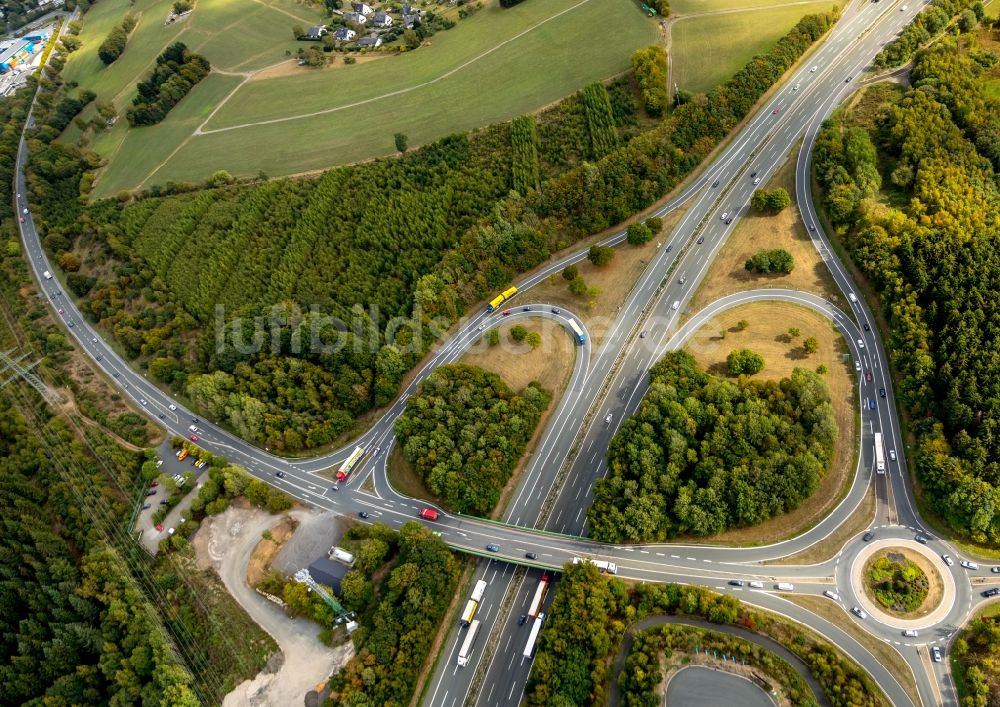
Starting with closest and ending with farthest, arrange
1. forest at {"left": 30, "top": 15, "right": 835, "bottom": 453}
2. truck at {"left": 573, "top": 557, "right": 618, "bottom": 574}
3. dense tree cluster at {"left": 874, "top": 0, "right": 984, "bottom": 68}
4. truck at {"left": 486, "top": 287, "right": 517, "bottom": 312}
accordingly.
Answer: truck at {"left": 573, "top": 557, "right": 618, "bottom": 574} → forest at {"left": 30, "top": 15, "right": 835, "bottom": 453} → truck at {"left": 486, "top": 287, "right": 517, "bottom": 312} → dense tree cluster at {"left": 874, "top": 0, "right": 984, "bottom": 68}

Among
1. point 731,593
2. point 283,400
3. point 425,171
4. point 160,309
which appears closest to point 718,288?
point 731,593

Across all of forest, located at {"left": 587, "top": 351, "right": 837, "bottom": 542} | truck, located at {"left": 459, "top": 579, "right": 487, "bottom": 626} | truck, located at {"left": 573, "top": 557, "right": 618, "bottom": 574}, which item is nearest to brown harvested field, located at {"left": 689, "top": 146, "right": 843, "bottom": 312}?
forest, located at {"left": 587, "top": 351, "right": 837, "bottom": 542}

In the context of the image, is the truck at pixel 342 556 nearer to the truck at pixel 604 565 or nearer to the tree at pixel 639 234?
the truck at pixel 604 565

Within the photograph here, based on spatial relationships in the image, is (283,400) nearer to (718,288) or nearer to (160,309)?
(160,309)

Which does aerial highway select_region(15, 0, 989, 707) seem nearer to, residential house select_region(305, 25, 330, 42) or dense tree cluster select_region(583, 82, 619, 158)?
dense tree cluster select_region(583, 82, 619, 158)

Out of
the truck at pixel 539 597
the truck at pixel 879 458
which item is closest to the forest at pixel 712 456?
the truck at pixel 879 458

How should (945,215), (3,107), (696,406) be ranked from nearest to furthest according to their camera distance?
(696,406), (945,215), (3,107)

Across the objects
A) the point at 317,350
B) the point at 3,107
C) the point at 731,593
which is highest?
the point at 3,107

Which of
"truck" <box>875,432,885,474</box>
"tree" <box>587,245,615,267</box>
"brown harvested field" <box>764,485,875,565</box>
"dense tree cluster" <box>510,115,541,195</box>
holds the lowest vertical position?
"brown harvested field" <box>764,485,875,565</box>
